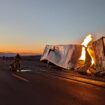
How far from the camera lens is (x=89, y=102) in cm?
1280

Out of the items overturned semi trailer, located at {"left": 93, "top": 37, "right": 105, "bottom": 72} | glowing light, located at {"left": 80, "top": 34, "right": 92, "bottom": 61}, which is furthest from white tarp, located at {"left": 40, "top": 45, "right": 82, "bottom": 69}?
overturned semi trailer, located at {"left": 93, "top": 37, "right": 105, "bottom": 72}

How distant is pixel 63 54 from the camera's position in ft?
135

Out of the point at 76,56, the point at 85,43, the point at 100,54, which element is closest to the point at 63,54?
the point at 76,56

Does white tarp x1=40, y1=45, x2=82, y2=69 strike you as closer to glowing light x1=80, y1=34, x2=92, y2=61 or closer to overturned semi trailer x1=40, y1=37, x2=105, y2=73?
overturned semi trailer x1=40, y1=37, x2=105, y2=73

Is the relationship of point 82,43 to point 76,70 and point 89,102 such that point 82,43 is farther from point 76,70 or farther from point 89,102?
point 89,102

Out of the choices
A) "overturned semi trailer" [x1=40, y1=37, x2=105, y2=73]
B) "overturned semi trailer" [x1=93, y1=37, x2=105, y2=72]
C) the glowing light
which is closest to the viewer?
"overturned semi trailer" [x1=93, y1=37, x2=105, y2=72]

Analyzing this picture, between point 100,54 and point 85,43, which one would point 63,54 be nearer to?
point 85,43

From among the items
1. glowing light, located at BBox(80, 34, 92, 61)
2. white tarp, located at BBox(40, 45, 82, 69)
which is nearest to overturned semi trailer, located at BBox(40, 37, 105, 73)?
white tarp, located at BBox(40, 45, 82, 69)

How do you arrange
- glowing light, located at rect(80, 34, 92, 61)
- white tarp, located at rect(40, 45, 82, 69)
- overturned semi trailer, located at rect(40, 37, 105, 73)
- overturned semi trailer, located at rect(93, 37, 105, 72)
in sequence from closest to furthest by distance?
overturned semi trailer, located at rect(93, 37, 105, 72), overturned semi trailer, located at rect(40, 37, 105, 73), glowing light, located at rect(80, 34, 92, 61), white tarp, located at rect(40, 45, 82, 69)

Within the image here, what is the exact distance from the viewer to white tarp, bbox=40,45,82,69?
125ft

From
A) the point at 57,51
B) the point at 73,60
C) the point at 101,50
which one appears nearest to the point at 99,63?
the point at 101,50

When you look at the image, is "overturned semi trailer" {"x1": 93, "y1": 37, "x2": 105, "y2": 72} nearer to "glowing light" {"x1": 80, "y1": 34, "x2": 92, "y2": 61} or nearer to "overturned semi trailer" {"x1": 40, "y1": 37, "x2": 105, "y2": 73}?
"overturned semi trailer" {"x1": 40, "y1": 37, "x2": 105, "y2": 73}

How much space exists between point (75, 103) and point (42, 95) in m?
2.71

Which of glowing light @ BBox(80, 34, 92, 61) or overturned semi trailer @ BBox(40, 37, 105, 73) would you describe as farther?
glowing light @ BBox(80, 34, 92, 61)
